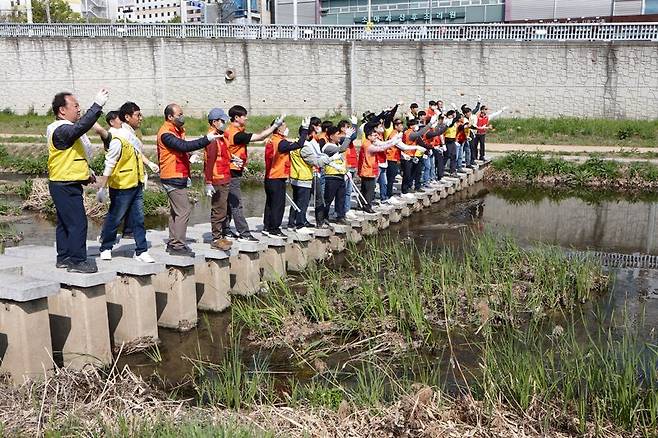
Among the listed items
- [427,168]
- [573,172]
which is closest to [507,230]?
[427,168]

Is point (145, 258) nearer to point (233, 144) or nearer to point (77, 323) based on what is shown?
point (77, 323)

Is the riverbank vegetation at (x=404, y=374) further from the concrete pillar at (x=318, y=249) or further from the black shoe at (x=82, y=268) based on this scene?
the concrete pillar at (x=318, y=249)

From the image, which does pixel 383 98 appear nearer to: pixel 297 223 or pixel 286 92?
pixel 286 92

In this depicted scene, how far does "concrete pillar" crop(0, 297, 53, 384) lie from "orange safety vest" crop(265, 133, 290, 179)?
382cm

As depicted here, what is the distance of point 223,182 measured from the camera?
8.26 m

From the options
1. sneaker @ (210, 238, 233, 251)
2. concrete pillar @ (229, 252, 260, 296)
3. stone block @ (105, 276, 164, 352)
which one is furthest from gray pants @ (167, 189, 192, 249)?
concrete pillar @ (229, 252, 260, 296)

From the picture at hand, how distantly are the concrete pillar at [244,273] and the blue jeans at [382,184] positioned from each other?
4.68 meters

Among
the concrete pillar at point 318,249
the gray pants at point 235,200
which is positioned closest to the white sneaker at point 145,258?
the gray pants at point 235,200

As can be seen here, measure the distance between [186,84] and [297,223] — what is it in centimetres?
1967

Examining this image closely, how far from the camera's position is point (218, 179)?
8.20 m

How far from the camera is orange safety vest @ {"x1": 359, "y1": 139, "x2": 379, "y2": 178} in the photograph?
451 inches

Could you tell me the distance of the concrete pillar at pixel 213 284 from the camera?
26.4ft

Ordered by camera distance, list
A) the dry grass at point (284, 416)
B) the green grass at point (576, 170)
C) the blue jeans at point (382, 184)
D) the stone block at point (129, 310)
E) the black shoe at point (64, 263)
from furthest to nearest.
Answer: the green grass at point (576, 170)
the blue jeans at point (382, 184)
the stone block at point (129, 310)
the black shoe at point (64, 263)
the dry grass at point (284, 416)

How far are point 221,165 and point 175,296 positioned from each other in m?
1.65
